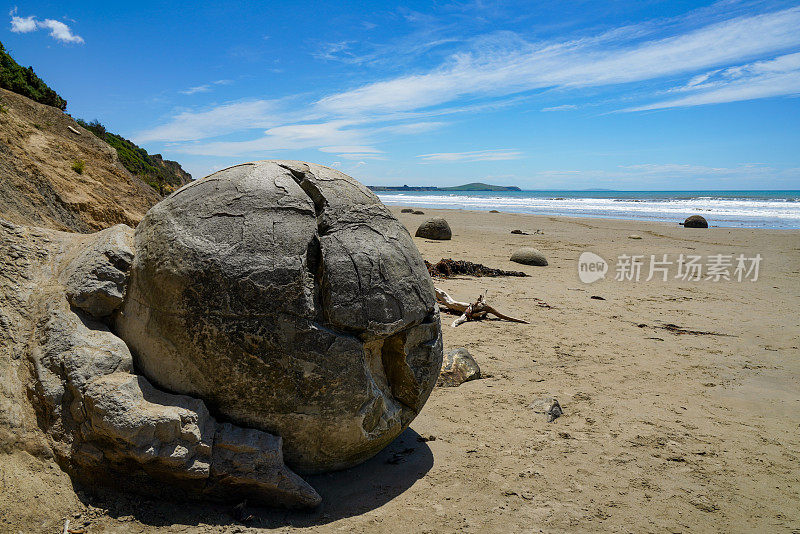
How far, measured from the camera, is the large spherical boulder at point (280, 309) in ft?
9.46

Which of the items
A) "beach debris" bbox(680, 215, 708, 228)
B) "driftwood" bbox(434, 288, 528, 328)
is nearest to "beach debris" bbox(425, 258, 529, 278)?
"driftwood" bbox(434, 288, 528, 328)

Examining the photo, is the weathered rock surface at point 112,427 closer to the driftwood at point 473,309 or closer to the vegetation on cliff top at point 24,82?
the driftwood at point 473,309

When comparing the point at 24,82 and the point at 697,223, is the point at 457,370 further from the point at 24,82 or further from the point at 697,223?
the point at 697,223

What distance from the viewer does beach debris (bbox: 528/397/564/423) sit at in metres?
4.54

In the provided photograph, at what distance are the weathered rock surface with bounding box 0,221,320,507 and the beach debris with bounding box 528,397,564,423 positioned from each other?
2.41 meters

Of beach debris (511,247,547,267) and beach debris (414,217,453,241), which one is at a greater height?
beach debris (414,217,453,241)

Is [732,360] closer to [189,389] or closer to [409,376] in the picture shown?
[409,376]

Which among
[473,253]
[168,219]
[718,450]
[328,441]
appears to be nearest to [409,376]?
[328,441]

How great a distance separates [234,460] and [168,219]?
1.53 metres

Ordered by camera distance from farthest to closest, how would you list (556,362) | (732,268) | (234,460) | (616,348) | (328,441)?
(732,268)
(616,348)
(556,362)
(328,441)
(234,460)

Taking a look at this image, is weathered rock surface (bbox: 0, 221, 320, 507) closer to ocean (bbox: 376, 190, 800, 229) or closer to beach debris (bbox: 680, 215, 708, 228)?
beach debris (bbox: 680, 215, 708, 228)

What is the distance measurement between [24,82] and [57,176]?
3.89 meters

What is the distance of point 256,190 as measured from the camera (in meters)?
3.18

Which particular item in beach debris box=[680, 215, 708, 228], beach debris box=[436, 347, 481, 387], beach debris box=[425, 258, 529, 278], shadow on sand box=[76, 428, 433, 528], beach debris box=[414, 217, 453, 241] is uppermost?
beach debris box=[680, 215, 708, 228]
